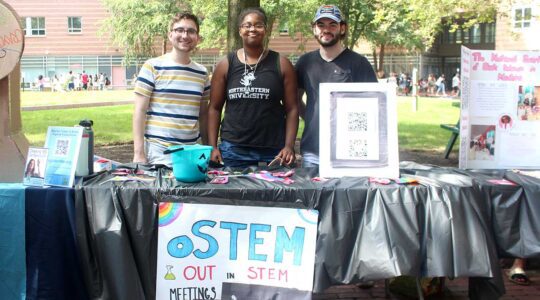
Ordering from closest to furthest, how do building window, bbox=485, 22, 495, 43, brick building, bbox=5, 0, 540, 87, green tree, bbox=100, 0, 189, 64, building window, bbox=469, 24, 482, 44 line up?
green tree, bbox=100, 0, 189, 64
brick building, bbox=5, 0, 540, 87
building window, bbox=485, 22, 495, 43
building window, bbox=469, 24, 482, 44

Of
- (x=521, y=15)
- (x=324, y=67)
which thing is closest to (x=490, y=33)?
(x=521, y=15)

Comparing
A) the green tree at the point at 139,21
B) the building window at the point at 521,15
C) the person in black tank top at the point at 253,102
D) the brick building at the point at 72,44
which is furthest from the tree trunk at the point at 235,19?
the brick building at the point at 72,44

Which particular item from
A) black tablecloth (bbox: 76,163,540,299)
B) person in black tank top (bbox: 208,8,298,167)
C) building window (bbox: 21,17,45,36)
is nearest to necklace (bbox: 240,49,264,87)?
person in black tank top (bbox: 208,8,298,167)

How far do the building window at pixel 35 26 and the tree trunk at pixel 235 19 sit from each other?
4592 centimetres

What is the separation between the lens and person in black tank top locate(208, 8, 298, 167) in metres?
3.56

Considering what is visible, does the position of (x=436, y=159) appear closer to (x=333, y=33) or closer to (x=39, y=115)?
(x=333, y=33)

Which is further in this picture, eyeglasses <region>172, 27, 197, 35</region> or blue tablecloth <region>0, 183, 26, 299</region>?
eyeglasses <region>172, 27, 197, 35</region>

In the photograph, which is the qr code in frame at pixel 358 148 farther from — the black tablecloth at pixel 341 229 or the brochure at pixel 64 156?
the brochure at pixel 64 156

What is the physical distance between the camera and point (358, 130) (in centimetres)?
322

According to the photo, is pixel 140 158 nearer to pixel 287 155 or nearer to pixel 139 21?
pixel 287 155

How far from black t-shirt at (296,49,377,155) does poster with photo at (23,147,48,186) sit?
1662mm

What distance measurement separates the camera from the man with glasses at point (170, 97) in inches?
137

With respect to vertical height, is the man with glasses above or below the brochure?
above

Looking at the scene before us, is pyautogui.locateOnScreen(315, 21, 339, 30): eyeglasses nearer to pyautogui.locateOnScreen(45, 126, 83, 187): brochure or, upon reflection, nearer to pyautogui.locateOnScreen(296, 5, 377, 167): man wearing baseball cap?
pyautogui.locateOnScreen(296, 5, 377, 167): man wearing baseball cap
